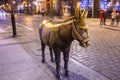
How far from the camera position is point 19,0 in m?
73.1

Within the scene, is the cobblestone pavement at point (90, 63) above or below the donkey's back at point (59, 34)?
below

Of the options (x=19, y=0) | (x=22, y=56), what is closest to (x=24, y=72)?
(x=22, y=56)

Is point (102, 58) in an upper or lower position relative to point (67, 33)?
lower

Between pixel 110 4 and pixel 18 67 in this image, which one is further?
pixel 110 4

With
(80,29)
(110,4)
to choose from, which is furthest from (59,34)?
(110,4)

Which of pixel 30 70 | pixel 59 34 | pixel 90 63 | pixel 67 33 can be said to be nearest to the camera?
pixel 67 33

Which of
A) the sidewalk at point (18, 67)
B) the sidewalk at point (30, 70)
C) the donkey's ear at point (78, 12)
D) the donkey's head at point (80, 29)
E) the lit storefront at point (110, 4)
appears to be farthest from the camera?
the lit storefront at point (110, 4)

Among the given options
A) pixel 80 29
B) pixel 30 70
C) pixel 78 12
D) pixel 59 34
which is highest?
pixel 78 12

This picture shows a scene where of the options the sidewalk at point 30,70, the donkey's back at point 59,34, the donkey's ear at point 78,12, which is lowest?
the sidewalk at point 30,70

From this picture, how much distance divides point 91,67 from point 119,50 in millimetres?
2996

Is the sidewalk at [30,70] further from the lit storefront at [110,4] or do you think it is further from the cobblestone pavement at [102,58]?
the lit storefront at [110,4]

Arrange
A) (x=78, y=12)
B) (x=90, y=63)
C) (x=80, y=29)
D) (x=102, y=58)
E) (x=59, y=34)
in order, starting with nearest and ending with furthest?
(x=78, y=12)
(x=80, y=29)
(x=59, y=34)
(x=90, y=63)
(x=102, y=58)

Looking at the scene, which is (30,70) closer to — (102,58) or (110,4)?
(102,58)

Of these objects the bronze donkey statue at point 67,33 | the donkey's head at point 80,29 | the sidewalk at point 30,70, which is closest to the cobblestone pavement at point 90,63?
the sidewalk at point 30,70
